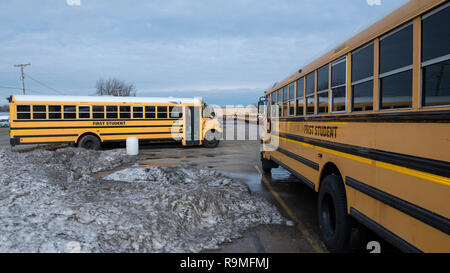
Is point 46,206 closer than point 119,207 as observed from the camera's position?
Yes

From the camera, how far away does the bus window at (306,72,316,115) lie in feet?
16.0

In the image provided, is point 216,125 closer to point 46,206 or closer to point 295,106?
point 295,106

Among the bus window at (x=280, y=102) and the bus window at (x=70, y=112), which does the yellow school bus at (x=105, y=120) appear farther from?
the bus window at (x=280, y=102)

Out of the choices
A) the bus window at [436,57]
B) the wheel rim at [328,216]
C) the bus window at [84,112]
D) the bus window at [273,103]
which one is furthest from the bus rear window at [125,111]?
the bus window at [436,57]

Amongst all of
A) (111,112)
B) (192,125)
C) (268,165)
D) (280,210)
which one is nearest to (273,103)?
(268,165)

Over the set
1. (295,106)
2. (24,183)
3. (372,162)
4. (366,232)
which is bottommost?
(366,232)

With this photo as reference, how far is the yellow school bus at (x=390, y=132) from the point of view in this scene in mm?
2119

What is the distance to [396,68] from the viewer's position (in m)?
2.65

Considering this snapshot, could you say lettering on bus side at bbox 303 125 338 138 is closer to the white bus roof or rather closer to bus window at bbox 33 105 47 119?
the white bus roof

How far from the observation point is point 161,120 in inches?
609

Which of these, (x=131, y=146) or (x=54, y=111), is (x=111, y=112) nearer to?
(x=54, y=111)

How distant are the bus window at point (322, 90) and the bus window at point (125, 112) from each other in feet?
38.5
